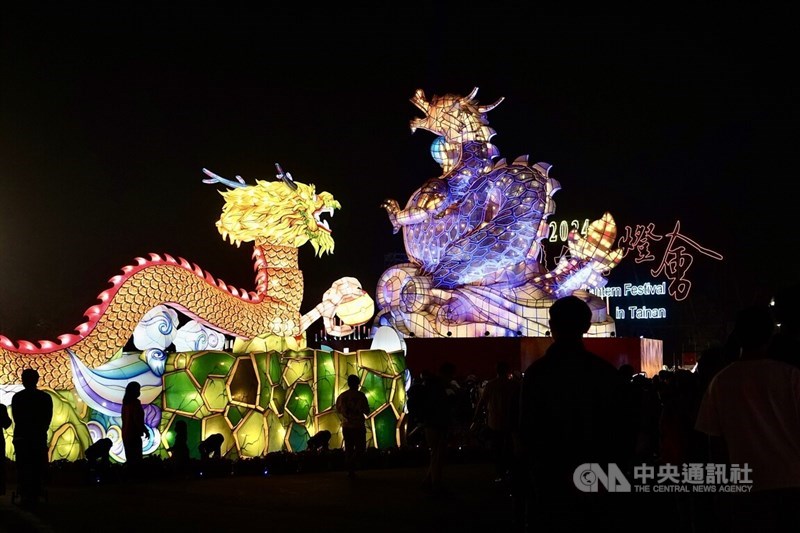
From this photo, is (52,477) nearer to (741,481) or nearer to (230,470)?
(230,470)

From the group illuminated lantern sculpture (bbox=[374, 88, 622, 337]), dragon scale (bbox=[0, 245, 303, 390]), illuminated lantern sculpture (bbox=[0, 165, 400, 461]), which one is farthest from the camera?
illuminated lantern sculpture (bbox=[374, 88, 622, 337])

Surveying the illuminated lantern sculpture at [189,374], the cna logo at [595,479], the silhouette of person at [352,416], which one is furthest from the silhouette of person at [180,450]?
the cna logo at [595,479]

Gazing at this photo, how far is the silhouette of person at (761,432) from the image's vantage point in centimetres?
432

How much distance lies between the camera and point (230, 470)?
45.0 feet

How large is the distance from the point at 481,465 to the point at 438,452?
4171 mm

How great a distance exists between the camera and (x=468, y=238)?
32.7 meters

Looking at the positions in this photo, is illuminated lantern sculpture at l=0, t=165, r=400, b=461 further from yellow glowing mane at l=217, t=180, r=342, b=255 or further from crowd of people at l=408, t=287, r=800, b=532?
crowd of people at l=408, t=287, r=800, b=532

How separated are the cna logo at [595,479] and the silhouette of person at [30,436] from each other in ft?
24.3

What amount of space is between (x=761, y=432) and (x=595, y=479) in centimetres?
83

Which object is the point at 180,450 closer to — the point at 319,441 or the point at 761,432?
the point at 319,441

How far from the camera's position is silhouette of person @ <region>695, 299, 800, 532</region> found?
170 inches

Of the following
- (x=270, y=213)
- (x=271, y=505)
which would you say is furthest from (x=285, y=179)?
(x=271, y=505)

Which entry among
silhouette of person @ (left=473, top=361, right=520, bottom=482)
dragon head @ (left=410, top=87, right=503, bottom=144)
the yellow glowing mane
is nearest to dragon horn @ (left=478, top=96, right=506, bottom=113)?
dragon head @ (left=410, top=87, right=503, bottom=144)

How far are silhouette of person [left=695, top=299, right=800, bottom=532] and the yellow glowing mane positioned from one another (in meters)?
14.9
